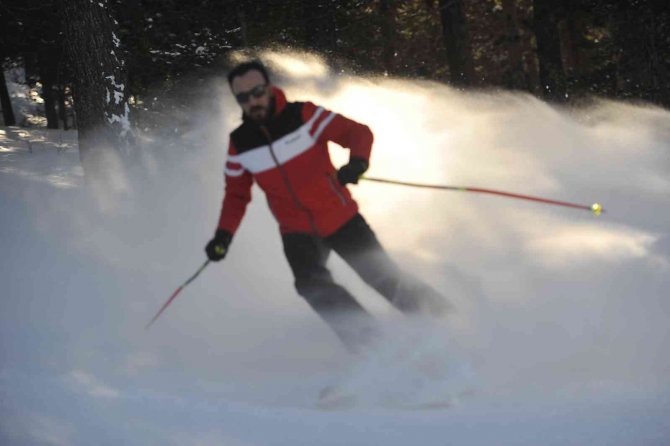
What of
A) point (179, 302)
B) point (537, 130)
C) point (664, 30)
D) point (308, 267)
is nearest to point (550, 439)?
point (308, 267)

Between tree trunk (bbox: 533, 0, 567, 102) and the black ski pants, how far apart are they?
8459 mm

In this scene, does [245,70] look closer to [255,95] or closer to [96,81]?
[255,95]

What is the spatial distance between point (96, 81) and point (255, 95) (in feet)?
17.6

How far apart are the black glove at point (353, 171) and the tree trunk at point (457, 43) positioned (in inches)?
459

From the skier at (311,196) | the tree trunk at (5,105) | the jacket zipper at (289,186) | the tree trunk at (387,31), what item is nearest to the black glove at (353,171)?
the skier at (311,196)

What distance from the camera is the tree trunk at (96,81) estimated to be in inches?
359

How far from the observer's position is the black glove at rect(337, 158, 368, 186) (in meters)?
4.43

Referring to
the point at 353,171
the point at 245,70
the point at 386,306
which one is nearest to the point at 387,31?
the point at 386,306

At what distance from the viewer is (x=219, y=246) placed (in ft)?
15.3

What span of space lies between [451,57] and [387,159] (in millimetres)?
8071

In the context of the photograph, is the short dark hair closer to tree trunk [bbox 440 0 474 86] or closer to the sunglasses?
the sunglasses

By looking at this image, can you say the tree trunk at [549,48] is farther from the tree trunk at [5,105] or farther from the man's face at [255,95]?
the tree trunk at [5,105]

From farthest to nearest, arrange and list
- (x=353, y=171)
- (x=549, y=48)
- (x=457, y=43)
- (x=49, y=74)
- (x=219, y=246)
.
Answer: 1. (x=49, y=74)
2. (x=457, y=43)
3. (x=549, y=48)
4. (x=219, y=246)
5. (x=353, y=171)

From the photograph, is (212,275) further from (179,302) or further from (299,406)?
(299,406)
